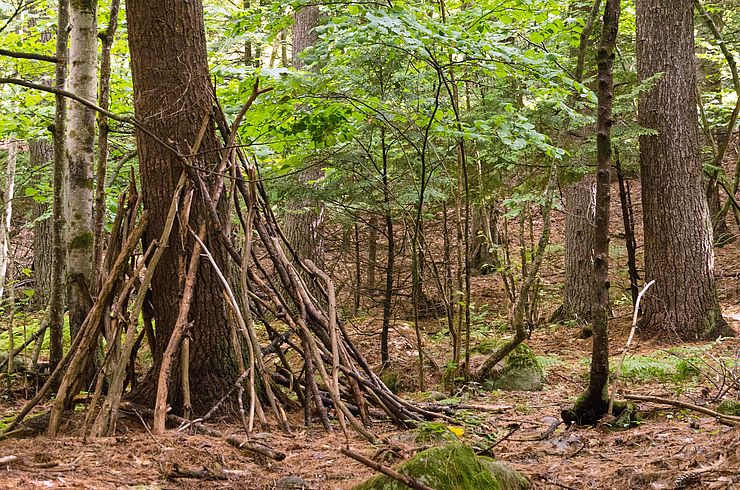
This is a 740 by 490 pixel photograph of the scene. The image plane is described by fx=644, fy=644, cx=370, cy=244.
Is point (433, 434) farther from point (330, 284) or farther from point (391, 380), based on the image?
point (391, 380)

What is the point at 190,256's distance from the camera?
430 centimetres

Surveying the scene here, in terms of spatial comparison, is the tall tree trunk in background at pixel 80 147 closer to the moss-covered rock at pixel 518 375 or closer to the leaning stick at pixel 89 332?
the leaning stick at pixel 89 332

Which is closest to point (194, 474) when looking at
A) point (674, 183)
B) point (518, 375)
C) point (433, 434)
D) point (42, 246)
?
point (433, 434)

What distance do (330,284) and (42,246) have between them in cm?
876

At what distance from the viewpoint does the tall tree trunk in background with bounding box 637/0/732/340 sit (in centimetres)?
841

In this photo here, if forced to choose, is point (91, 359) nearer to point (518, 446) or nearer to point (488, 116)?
point (518, 446)

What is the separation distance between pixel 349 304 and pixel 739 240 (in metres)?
8.68

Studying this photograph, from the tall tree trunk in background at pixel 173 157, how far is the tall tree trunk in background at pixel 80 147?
112cm

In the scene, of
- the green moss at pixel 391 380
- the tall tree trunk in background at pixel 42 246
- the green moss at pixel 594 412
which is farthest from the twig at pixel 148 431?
the tall tree trunk in background at pixel 42 246

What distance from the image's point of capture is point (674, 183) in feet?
27.8

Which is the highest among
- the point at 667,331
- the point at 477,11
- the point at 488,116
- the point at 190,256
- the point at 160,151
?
the point at 477,11

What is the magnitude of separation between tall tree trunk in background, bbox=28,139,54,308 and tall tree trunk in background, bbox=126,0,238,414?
799 centimetres

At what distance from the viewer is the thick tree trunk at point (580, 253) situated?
10289 mm

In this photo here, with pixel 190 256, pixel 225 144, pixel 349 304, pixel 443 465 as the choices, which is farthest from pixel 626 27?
pixel 443 465
